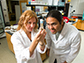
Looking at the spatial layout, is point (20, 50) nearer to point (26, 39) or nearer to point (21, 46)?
point (21, 46)

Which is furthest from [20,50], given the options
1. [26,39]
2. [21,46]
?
[26,39]

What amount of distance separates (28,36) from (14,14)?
2899 millimetres

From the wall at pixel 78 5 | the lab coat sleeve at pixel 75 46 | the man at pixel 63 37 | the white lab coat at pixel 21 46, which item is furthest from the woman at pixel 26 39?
the wall at pixel 78 5

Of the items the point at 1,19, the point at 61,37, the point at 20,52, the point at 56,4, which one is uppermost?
the point at 56,4

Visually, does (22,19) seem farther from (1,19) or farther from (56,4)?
(1,19)

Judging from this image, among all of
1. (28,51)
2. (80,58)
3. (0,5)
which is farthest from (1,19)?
(80,58)

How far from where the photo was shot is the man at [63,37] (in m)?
0.82

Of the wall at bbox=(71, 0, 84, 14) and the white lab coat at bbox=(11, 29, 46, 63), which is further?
the wall at bbox=(71, 0, 84, 14)

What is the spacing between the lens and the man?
2.71 feet

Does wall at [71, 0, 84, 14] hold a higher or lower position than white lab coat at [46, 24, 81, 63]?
higher

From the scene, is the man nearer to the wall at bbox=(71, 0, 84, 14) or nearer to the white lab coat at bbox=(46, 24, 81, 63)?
the white lab coat at bbox=(46, 24, 81, 63)

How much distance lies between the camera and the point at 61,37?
980 millimetres

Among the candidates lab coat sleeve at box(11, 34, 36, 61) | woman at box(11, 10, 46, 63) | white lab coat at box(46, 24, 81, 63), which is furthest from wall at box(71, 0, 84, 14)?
lab coat sleeve at box(11, 34, 36, 61)

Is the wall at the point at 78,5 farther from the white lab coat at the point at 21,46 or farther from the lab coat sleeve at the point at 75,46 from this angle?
the white lab coat at the point at 21,46
